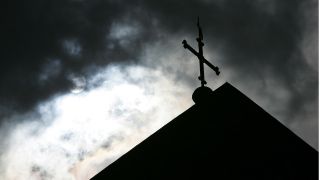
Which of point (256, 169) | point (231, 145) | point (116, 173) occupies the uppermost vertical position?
point (116, 173)

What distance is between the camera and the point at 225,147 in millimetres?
6371

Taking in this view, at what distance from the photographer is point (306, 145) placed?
6121 millimetres

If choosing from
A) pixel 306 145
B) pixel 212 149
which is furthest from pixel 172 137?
pixel 306 145

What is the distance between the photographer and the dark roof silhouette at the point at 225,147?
6.17 meters

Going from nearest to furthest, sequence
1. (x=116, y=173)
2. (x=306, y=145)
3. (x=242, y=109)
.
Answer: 1. (x=306, y=145)
2. (x=242, y=109)
3. (x=116, y=173)

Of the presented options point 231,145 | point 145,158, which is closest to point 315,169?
point 231,145

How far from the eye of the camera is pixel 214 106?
6.57 m

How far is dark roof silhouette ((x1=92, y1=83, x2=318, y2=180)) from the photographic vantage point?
6.17 metres

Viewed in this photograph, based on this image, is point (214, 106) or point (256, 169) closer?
point (256, 169)

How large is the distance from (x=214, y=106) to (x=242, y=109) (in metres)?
0.45

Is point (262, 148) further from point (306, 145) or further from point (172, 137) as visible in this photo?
point (172, 137)

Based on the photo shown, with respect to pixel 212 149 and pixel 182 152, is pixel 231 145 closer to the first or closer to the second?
pixel 212 149

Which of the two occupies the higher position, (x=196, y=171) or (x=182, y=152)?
(x=182, y=152)

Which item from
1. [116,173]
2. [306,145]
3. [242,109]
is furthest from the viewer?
[116,173]
